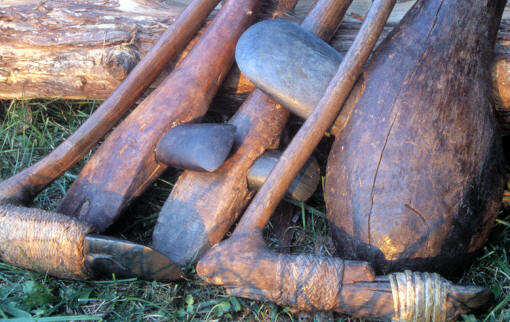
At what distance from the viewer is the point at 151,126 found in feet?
7.70

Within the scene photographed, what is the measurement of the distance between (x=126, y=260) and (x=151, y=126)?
28.8 inches

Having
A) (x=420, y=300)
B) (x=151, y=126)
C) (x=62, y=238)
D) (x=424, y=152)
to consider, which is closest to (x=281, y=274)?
(x=420, y=300)

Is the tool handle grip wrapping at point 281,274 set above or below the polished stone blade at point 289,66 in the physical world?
below

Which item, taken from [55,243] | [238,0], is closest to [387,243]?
[55,243]

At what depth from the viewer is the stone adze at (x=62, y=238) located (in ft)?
6.18

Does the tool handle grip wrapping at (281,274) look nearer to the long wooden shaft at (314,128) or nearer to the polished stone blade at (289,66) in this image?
the long wooden shaft at (314,128)

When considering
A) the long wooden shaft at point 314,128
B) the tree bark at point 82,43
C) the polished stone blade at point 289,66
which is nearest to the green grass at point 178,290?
the long wooden shaft at point 314,128

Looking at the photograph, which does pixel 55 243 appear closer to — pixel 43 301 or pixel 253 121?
pixel 43 301

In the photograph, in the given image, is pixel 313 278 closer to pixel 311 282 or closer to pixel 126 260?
pixel 311 282

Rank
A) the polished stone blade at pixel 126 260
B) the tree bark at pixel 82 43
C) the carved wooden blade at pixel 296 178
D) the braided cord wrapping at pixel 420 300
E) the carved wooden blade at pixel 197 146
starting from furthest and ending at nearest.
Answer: the tree bark at pixel 82 43, the carved wooden blade at pixel 296 178, the carved wooden blade at pixel 197 146, the polished stone blade at pixel 126 260, the braided cord wrapping at pixel 420 300

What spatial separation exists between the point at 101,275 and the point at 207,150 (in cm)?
70

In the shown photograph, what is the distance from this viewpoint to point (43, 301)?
194 centimetres

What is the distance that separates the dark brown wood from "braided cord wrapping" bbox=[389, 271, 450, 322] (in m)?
0.16

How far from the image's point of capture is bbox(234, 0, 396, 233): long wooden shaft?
191cm
